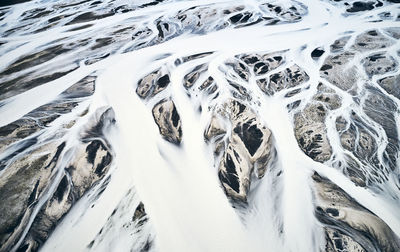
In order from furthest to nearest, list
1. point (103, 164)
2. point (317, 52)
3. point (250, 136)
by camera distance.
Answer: point (317, 52) < point (250, 136) < point (103, 164)

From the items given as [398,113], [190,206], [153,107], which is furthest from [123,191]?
[398,113]

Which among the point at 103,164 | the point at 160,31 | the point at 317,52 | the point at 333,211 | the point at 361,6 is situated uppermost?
the point at 160,31

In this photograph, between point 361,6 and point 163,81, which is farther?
point 361,6

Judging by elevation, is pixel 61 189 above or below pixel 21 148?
below

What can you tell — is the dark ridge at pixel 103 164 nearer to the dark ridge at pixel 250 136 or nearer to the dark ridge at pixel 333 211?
the dark ridge at pixel 250 136

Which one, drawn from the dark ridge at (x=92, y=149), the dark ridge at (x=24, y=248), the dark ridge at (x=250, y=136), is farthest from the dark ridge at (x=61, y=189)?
the dark ridge at (x=250, y=136)

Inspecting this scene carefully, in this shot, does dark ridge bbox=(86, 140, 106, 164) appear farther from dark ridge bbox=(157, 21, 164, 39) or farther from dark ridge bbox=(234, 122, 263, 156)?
dark ridge bbox=(157, 21, 164, 39)

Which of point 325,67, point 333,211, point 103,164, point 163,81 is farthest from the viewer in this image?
point 325,67

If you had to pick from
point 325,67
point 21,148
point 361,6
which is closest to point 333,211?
point 325,67

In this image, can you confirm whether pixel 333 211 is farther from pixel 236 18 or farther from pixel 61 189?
pixel 236 18
